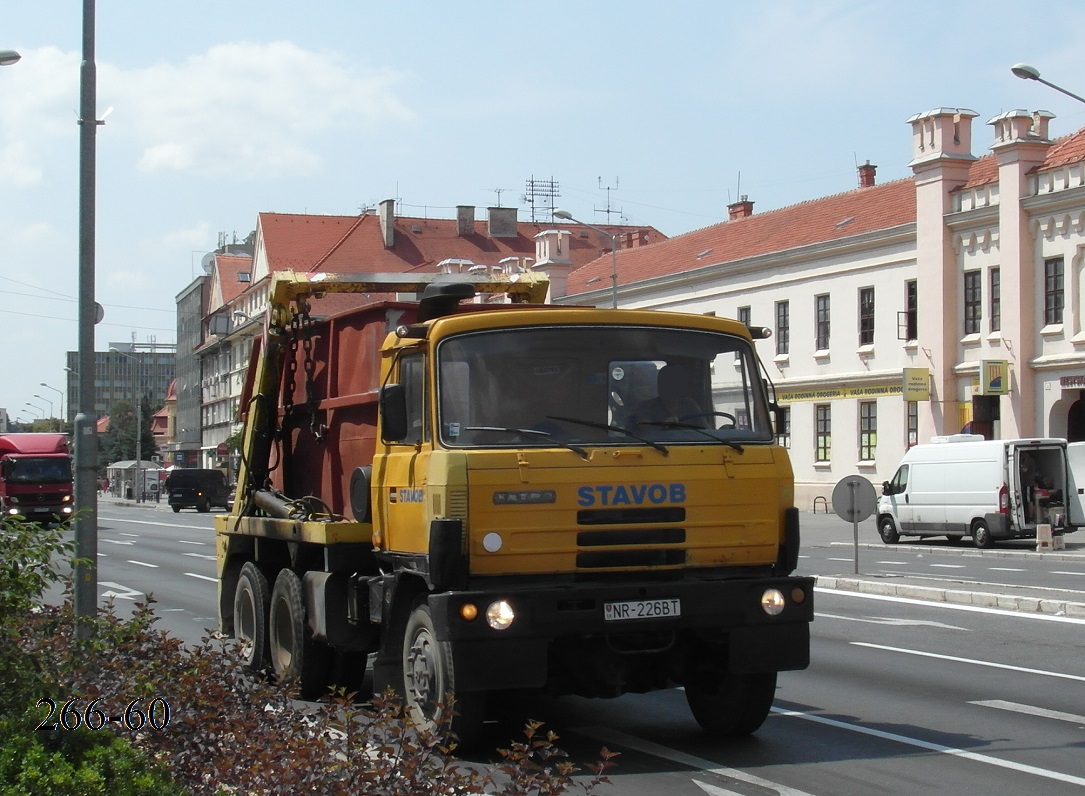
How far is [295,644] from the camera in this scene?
10.7 metres

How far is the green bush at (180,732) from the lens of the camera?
5.24 metres

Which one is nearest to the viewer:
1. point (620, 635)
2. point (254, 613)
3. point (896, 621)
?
point (620, 635)

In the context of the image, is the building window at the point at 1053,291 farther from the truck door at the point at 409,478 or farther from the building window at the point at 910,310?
the truck door at the point at 409,478

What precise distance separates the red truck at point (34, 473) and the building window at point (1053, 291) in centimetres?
3087

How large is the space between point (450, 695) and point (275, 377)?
5.96 m

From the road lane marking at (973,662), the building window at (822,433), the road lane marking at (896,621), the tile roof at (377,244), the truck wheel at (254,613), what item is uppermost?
the tile roof at (377,244)

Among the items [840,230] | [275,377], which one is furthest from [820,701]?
[840,230]

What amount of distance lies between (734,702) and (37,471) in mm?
44340

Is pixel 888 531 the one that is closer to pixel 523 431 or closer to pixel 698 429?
pixel 698 429

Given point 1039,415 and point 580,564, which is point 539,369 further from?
point 1039,415

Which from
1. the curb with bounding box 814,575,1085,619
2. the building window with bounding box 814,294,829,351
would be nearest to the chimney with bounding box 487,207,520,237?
the building window with bounding box 814,294,829,351

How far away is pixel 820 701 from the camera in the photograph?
10836 millimetres

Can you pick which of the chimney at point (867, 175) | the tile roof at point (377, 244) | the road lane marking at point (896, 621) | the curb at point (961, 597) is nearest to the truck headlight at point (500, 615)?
the road lane marking at point (896, 621)

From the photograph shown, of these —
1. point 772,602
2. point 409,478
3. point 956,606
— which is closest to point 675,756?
point 772,602
